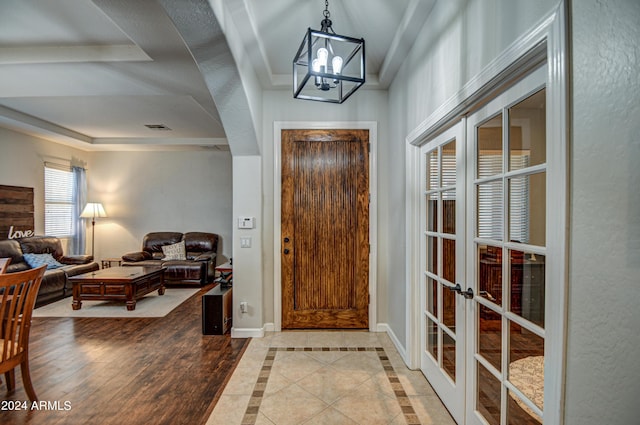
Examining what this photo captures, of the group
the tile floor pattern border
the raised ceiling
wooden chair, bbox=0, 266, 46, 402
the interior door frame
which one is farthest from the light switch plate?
wooden chair, bbox=0, 266, 46, 402

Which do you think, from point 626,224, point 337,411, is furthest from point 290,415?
point 626,224

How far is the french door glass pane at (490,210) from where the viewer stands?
163 centimetres

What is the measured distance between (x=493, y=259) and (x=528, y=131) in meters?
0.64

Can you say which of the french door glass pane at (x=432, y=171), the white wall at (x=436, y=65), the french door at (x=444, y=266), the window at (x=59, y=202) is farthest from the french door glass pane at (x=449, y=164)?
the window at (x=59, y=202)

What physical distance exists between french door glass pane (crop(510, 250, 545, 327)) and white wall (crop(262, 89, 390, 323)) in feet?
7.14

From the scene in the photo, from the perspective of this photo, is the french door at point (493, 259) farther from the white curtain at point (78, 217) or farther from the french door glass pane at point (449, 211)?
the white curtain at point (78, 217)

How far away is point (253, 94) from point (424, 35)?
1.60 metres

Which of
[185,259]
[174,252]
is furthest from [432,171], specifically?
[174,252]

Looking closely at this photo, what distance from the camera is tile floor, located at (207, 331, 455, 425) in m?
2.14

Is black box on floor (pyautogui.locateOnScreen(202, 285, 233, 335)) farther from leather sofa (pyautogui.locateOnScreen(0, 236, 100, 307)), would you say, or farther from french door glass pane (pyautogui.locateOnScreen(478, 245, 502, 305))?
leather sofa (pyautogui.locateOnScreen(0, 236, 100, 307))

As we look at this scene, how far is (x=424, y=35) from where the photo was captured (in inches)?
95.2

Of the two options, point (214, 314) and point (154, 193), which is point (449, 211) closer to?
point (214, 314)

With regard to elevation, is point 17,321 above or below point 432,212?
Result: below

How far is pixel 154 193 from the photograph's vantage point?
7141 mm
